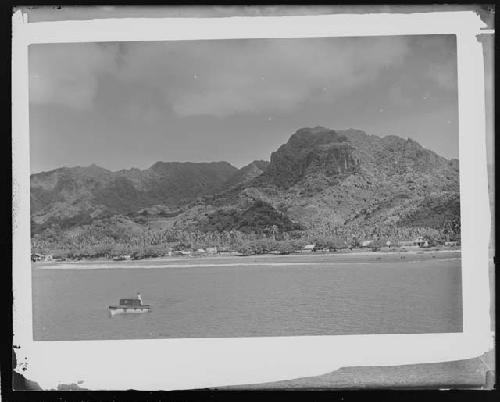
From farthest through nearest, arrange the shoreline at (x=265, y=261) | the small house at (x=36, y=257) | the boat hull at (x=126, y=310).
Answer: the shoreline at (x=265, y=261) → the boat hull at (x=126, y=310) → the small house at (x=36, y=257)

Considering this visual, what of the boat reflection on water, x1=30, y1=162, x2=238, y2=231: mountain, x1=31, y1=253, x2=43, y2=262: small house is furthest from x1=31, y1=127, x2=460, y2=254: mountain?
the boat reflection on water

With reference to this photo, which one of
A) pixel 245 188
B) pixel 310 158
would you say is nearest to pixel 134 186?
pixel 245 188

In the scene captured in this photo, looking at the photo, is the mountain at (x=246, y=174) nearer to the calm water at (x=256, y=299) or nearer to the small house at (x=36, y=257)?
the calm water at (x=256, y=299)

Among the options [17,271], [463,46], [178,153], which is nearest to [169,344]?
[17,271]

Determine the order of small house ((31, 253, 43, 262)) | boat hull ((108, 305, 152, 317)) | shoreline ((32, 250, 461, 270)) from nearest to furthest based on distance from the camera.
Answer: small house ((31, 253, 43, 262))
boat hull ((108, 305, 152, 317))
shoreline ((32, 250, 461, 270))

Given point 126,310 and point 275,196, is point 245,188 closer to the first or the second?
point 275,196

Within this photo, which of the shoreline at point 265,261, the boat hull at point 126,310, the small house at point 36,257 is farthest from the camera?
the shoreline at point 265,261

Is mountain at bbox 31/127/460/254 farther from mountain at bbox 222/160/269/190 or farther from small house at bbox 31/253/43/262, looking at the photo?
small house at bbox 31/253/43/262

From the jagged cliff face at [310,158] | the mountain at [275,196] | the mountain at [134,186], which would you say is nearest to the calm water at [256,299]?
the mountain at [275,196]
